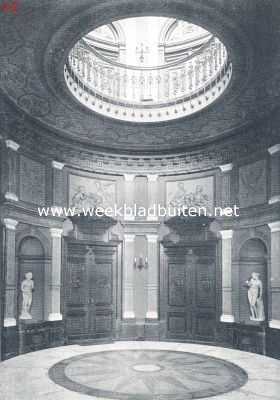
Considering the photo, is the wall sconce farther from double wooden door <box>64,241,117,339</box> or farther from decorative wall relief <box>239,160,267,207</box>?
decorative wall relief <box>239,160,267,207</box>

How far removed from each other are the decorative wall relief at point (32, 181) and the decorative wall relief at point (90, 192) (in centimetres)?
122

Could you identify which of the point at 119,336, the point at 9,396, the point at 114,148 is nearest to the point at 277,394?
the point at 9,396

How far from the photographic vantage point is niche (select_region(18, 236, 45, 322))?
13305 millimetres

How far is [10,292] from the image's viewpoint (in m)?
11.9

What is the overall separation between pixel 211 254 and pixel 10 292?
6.28 meters

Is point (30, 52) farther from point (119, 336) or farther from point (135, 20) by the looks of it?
point (119, 336)

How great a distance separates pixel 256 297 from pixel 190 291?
98.9 inches

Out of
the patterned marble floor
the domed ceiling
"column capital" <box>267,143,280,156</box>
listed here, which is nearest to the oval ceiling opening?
the domed ceiling

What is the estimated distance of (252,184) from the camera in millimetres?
13625

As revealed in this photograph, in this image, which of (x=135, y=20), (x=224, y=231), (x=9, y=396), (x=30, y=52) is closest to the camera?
(x=9, y=396)

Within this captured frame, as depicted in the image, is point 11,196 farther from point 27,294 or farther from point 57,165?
point 27,294

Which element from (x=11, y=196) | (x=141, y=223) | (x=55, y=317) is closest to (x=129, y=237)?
(x=141, y=223)

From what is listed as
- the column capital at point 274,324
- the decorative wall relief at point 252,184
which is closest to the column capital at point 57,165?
the decorative wall relief at point 252,184

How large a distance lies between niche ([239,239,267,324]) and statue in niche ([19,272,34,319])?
19.8 feet
